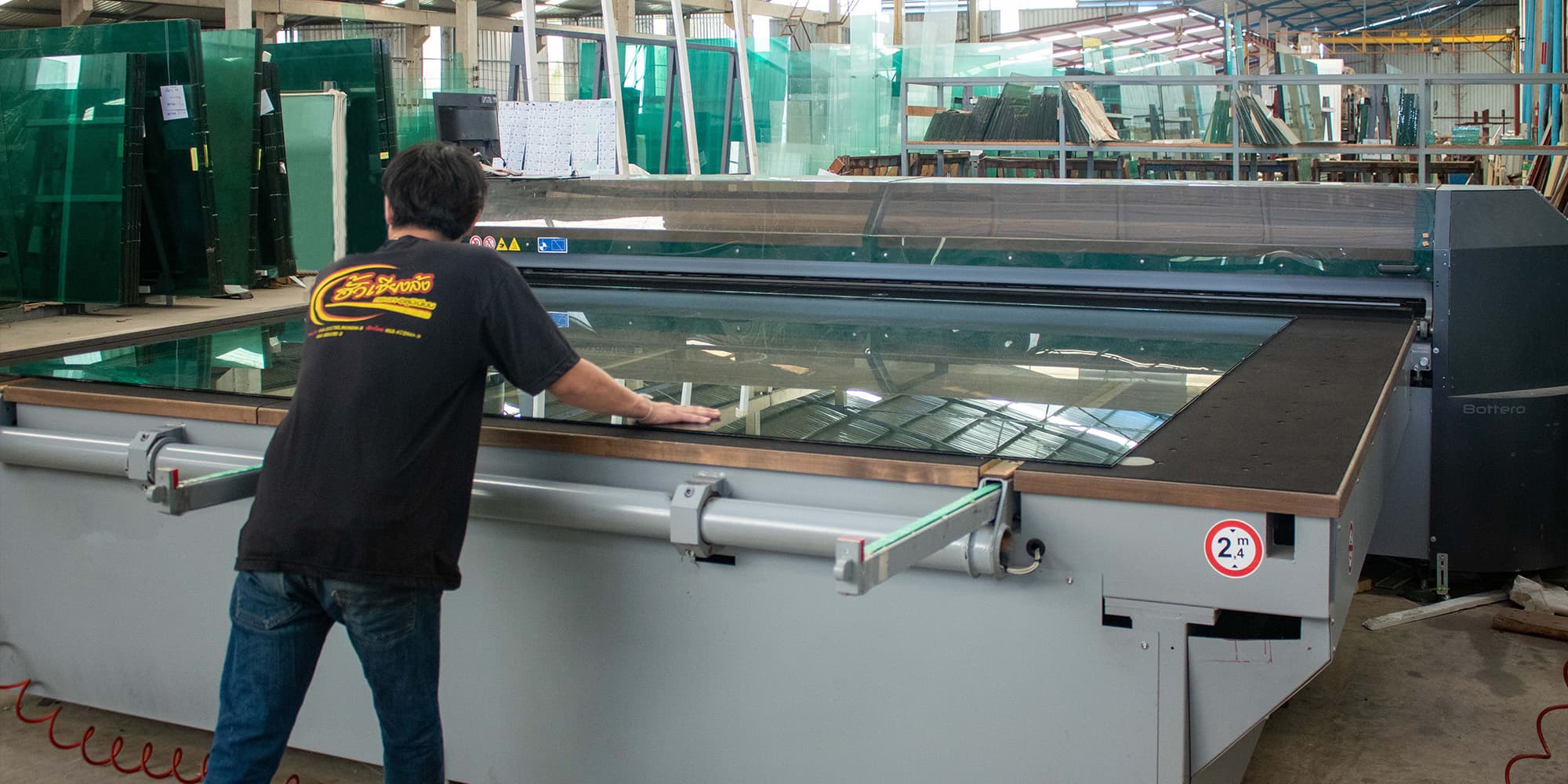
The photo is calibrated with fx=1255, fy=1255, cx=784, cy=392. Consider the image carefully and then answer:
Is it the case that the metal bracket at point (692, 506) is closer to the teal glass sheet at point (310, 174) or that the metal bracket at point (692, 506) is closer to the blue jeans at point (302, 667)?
the blue jeans at point (302, 667)

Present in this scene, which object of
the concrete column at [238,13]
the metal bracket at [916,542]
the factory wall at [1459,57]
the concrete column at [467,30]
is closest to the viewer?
the metal bracket at [916,542]

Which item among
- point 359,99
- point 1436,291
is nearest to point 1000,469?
point 1436,291

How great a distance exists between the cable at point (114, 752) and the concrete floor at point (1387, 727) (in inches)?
0.7

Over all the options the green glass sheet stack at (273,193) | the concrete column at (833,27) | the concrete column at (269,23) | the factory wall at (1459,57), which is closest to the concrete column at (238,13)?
the concrete column at (269,23)

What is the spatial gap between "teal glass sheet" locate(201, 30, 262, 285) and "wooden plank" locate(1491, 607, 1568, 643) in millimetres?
7691

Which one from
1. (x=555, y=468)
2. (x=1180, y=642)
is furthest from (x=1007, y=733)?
(x=555, y=468)

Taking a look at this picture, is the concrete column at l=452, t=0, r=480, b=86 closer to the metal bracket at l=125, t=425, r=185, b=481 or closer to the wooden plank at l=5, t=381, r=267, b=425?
the wooden plank at l=5, t=381, r=267, b=425

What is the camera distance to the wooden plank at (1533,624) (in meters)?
2.88

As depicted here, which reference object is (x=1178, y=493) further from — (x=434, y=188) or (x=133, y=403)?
(x=133, y=403)

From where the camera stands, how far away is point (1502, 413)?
2834mm

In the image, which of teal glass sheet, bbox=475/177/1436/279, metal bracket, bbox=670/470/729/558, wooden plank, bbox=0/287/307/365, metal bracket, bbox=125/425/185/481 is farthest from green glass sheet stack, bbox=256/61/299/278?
metal bracket, bbox=670/470/729/558

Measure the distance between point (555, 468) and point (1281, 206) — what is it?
191 cm

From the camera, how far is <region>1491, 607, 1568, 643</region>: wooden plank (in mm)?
2875

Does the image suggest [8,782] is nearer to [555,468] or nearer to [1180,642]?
[555,468]
